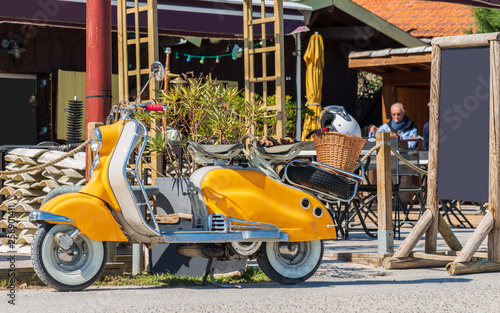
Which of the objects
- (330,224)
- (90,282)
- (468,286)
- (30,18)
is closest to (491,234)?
(468,286)

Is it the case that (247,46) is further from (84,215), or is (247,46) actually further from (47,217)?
(47,217)

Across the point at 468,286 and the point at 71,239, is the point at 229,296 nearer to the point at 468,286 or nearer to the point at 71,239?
the point at 71,239

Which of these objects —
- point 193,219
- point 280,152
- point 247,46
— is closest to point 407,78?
point 247,46

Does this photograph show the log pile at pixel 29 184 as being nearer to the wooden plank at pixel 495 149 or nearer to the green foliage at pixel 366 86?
the wooden plank at pixel 495 149

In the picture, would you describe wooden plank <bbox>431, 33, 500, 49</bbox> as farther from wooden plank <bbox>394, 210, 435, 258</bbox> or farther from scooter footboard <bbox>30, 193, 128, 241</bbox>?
scooter footboard <bbox>30, 193, 128, 241</bbox>

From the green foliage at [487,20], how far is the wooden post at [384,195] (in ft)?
30.9

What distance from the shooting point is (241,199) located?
6.18 meters

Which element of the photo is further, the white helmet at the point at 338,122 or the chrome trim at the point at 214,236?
the white helmet at the point at 338,122

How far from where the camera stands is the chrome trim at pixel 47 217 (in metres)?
5.56

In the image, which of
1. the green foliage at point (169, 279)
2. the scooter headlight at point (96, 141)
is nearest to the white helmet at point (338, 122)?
the green foliage at point (169, 279)

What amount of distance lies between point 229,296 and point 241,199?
814 mm

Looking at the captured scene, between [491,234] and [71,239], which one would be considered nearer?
[71,239]

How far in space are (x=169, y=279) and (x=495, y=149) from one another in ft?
8.91

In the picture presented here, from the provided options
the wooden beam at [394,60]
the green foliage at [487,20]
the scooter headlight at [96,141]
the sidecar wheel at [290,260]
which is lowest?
the sidecar wheel at [290,260]
